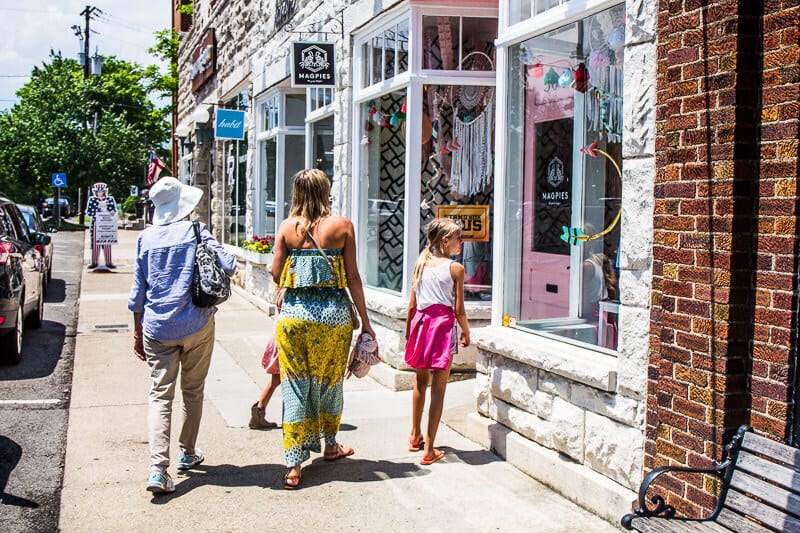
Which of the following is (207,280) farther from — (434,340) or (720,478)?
(720,478)

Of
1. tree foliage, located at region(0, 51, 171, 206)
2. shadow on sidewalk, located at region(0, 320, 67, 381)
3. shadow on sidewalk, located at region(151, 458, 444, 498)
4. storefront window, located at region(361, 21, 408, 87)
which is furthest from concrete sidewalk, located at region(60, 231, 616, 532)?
tree foliage, located at region(0, 51, 171, 206)

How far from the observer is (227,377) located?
8.41m

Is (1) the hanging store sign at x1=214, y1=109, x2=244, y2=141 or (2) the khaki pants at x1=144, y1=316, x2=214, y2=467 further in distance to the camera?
(1) the hanging store sign at x1=214, y1=109, x2=244, y2=141

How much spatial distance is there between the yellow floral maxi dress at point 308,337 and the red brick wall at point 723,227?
191 cm

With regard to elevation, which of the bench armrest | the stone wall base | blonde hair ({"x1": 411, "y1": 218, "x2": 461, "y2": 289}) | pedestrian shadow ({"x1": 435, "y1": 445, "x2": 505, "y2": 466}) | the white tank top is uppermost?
blonde hair ({"x1": 411, "y1": 218, "x2": 461, "y2": 289})

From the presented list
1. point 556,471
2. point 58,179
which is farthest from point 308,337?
point 58,179

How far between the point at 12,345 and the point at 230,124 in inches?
265

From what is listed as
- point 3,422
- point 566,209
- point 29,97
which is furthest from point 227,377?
point 29,97

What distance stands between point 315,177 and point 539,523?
2.33 m

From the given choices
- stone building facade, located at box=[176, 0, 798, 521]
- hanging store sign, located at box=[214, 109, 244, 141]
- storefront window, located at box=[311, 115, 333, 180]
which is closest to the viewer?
stone building facade, located at box=[176, 0, 798, 521]

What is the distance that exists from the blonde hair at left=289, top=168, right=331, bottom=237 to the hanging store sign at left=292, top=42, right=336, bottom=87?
4.60 meters

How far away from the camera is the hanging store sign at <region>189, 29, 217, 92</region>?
17484 mm

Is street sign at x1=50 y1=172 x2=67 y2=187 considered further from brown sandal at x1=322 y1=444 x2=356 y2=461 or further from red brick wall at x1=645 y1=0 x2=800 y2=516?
red brick wall at x1=645 y1=0 x2=800 y2=516

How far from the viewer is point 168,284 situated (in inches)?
200
